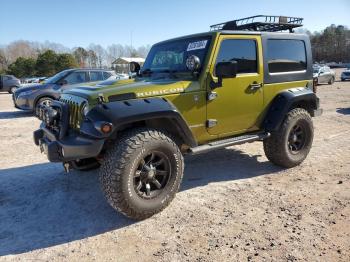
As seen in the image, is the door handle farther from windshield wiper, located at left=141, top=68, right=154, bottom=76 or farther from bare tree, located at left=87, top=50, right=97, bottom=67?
bare tree, located at left=87, top=50, right=97, bottom=67

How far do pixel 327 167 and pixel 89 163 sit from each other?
368 centimetres

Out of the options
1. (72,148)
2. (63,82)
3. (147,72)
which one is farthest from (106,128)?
(63,82)

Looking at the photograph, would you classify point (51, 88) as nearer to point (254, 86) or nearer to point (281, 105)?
point (254, 86)

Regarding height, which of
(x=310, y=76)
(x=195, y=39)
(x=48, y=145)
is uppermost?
(x=195, y=39)

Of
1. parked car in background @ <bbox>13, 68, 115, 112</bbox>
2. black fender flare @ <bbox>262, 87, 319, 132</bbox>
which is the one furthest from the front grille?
parked car in background @ <bbox>13, 68, 115, 112</bbox>

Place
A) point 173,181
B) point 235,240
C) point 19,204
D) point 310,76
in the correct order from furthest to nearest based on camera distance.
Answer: point 310,76 < point 19,204 < point 173,181 < point 235,240

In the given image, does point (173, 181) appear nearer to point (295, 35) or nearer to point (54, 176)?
point (54, 176)

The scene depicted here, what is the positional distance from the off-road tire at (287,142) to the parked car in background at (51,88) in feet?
23.1

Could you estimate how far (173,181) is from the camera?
3.91 m

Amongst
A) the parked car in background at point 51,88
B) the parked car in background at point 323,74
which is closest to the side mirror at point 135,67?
the parked car in background at point 51,88

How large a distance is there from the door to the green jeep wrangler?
1 centimetres

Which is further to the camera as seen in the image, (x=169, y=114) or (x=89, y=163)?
(x=89, y=163)

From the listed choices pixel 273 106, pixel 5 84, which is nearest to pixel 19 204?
pixel 273 106

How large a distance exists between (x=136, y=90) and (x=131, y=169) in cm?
90
